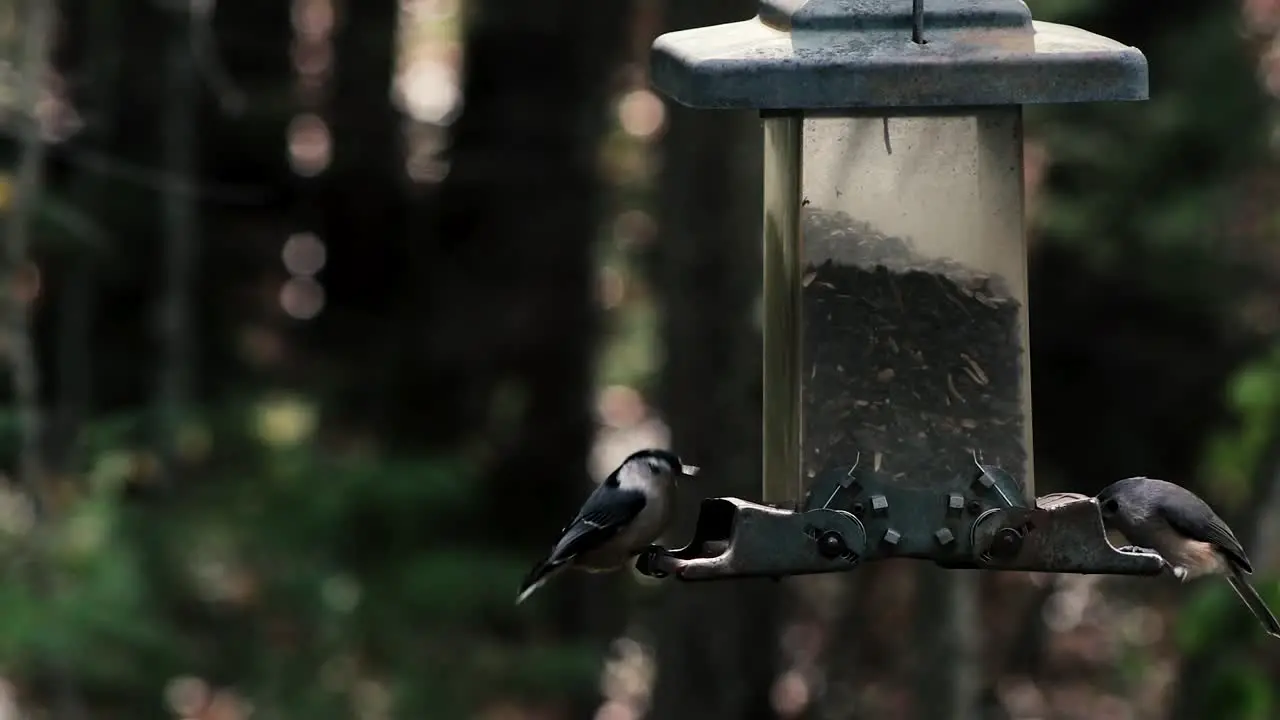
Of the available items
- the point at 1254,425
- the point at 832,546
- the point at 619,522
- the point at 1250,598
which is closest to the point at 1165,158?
the point at 1254,425

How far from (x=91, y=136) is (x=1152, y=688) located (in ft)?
23.7

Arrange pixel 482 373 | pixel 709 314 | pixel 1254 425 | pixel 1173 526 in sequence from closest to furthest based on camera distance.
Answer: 1. pixel 1173 526
2. pixel 1254 425
3. pixel 709 314
4. pixel 482 373

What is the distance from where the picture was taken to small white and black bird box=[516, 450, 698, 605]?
431 cm

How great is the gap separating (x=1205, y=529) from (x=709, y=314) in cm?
426

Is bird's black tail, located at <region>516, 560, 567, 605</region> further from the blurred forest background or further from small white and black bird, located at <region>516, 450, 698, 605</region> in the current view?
the blurred forest background

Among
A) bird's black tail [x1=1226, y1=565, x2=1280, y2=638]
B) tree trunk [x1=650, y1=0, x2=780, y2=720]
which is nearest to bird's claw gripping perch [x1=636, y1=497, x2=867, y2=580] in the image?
bird's black tail [x1=1226, y1=565, x2=1280, y2=638]

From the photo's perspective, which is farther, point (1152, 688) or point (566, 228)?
point (1152, 688)

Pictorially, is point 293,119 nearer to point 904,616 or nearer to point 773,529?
point 904,616

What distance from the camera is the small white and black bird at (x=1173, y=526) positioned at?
4012 mm

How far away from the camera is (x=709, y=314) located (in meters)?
8.25

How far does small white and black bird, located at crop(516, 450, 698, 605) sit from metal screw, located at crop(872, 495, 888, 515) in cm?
Answer: 85

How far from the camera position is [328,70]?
11070 millimetres

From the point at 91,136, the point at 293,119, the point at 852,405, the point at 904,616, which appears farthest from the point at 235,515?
the point at 852,405

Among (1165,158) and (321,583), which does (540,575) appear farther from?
(1165,158)
